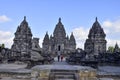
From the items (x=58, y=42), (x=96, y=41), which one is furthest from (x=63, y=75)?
(x=58, y=42)

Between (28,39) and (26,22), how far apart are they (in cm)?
323

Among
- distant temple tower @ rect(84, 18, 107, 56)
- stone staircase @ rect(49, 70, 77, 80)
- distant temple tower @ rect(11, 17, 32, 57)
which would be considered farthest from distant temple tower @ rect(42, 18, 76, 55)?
stone staircase @ rect(49, 70, 77, 80)

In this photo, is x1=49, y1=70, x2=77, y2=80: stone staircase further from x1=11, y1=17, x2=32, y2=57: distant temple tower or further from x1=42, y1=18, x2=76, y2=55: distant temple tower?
x1=42, y1=18, x2=76, y2=55: distant temple tower

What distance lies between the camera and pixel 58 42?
283 feet

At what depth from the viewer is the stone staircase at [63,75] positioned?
39.5 ft

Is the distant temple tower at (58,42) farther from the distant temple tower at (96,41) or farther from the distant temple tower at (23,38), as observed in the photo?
the distant temple tower at (23,38)

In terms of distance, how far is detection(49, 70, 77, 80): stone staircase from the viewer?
12.0m

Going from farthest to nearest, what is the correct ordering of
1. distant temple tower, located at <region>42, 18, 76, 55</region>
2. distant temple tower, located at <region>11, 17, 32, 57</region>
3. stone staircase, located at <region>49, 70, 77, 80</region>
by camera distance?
1. distant temple tower, located at <region>42, 18, 76, 55</region>
2. distant temple tower, located at <region>11, 17, 32, 57</region>
3. stone staircase, located at <region>49, 70, 77, 80</region>

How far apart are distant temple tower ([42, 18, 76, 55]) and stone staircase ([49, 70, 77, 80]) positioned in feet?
236

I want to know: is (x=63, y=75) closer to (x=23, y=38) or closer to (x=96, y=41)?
(x=23, y=38)

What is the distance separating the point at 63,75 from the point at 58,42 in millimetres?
73999

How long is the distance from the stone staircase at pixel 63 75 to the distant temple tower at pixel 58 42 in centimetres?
7199

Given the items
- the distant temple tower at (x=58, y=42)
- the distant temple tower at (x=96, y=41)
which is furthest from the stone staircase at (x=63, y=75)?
the distant temple tower at (x=58, y=42)

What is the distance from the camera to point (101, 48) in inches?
1941
